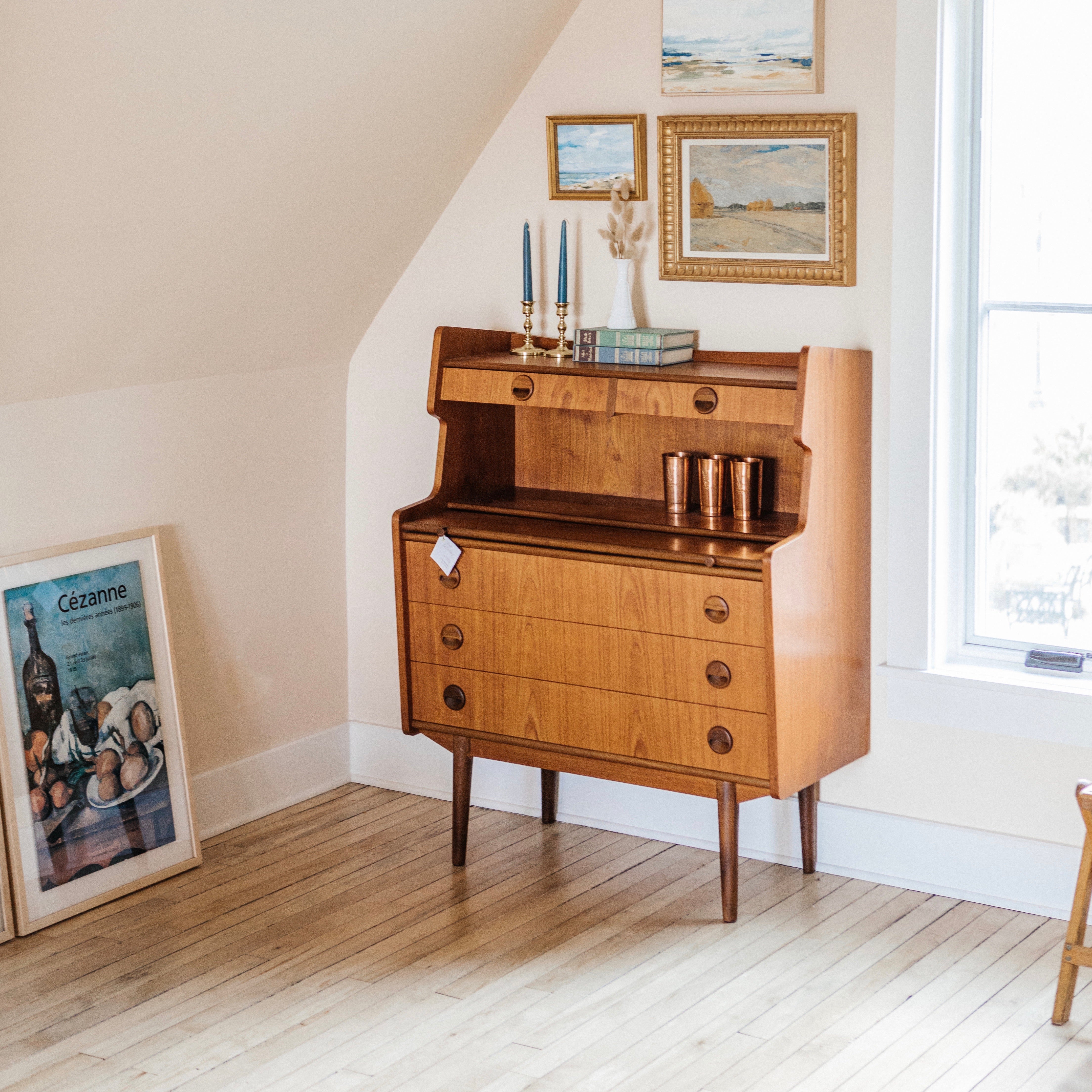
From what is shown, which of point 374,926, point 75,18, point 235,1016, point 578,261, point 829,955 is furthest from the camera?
point 578,261

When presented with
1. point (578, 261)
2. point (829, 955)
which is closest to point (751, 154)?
point (578, 261)

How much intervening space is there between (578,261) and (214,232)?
3.02 ft

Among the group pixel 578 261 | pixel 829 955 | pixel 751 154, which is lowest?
pixel 829 955

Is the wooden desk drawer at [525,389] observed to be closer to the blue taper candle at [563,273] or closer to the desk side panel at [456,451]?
the desk side panel at [456,451]

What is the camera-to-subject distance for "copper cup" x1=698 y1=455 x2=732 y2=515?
327cm

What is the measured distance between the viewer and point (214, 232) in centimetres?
315

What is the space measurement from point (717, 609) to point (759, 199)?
977 mm

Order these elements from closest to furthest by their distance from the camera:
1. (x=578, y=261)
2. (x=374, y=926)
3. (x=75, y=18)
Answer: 1. (x=75, y=18)
2. (x=374, y=926)
3. (x=578, y=261)

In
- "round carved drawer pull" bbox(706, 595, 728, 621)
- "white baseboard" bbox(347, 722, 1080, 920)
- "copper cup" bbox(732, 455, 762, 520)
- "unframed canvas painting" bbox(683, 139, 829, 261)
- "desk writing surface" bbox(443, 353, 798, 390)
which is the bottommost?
"white baseboard" bbox(347, 722, 1080, 920)

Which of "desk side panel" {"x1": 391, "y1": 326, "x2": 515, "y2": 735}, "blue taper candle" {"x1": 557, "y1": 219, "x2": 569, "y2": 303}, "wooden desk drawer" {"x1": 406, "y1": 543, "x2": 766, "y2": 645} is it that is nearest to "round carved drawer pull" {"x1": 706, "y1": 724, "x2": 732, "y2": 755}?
"wooden desk drawer" {"x1": 406, "y1": 543, "x2": 766, "y2": 645}

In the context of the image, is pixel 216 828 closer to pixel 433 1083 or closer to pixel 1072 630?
pixel 433 1083

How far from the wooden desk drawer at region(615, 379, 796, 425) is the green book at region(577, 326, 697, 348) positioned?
0.14 meters

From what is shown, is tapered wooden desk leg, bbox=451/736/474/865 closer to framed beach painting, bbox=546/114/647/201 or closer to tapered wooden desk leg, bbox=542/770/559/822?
tapered wooden desk leg, bbox=542/770/559/822

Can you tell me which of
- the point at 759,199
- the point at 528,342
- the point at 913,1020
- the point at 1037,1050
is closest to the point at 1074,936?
the point at 1037,1050
